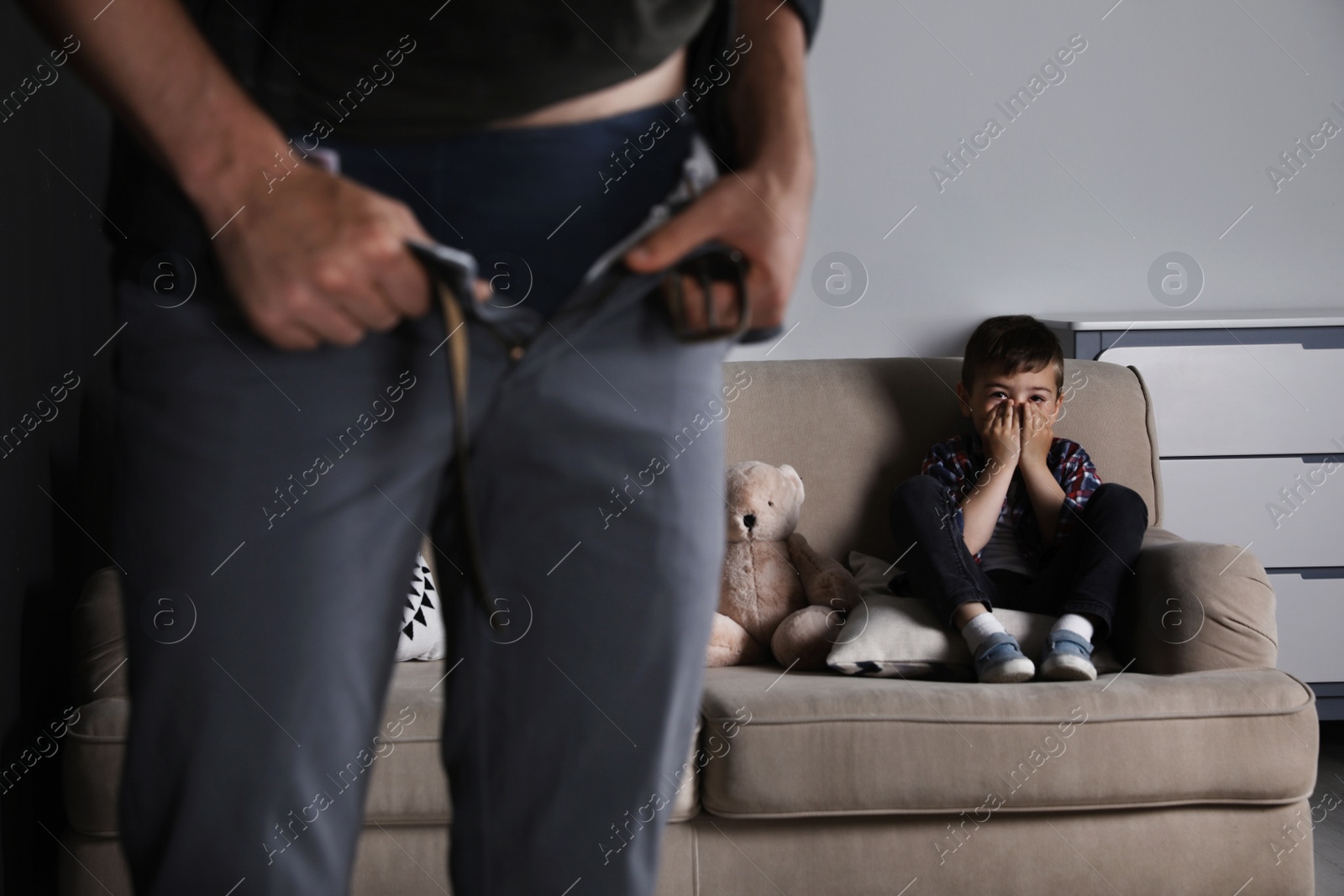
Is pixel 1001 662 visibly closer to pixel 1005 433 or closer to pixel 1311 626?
pixel 1005 433

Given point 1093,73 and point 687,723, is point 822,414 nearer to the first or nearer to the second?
point 1093,73

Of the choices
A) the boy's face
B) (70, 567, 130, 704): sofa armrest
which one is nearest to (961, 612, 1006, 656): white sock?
the boy's face

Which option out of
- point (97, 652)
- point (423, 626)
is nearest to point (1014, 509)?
point (423, 626)

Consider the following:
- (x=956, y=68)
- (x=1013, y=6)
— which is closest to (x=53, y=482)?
(x=956, y=68)

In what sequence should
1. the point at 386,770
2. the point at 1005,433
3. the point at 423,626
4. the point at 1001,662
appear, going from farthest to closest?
the point at 1005,433, the point at 423,626, the point at 1001,662, the point at 386,770

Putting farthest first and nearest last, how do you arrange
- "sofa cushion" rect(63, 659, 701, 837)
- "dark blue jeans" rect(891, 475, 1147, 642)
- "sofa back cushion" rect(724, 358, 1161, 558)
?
1. "sofa back cushion" rect(724, 358, 1161, 558)
2. "dark blue jeans" rect(891, 475, 1147, 642)
3. "sofa cushion" rect(63, 659, 701, 837)

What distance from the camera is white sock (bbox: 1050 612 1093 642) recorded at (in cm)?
151

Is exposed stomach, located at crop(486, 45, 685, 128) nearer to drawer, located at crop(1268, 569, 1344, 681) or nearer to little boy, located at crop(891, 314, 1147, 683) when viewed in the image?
little boy, located at crop(891, 314, 1147, 683)

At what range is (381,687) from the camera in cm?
38

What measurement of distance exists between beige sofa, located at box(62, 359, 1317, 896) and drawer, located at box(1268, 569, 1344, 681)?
0.79m

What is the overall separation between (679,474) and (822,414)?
147 cm

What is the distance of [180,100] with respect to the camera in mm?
323

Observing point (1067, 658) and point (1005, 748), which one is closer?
point (1005, 748)

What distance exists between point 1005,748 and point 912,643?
24 cm
